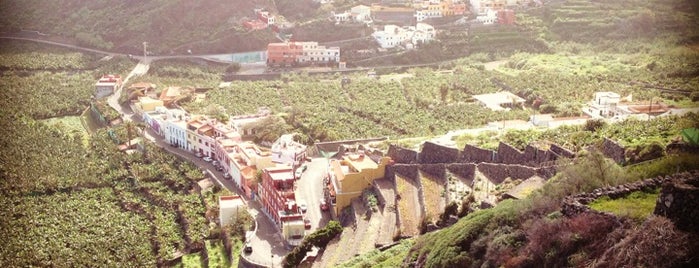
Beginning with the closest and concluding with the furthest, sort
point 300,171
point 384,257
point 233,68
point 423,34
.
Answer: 1. point 384,257
2. point 300,171
3. point 233,68
4. point 423,34

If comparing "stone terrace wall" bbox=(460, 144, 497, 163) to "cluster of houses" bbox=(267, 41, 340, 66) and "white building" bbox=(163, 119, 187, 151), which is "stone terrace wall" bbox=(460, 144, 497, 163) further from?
"cluster of houses" bbox=(267, 41, 340, 66)

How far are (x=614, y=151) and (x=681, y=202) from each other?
258 inches

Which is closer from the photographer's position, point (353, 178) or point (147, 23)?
point (353, 178)

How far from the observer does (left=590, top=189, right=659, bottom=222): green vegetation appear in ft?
33.1

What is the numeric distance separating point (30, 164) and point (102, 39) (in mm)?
16967

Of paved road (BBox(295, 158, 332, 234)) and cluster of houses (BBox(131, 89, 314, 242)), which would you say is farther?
paved road (BBox(295, 158, 332, 234))

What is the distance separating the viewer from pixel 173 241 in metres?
20.0

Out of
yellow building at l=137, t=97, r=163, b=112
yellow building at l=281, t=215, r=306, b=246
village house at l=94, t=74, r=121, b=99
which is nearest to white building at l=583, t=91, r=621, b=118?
yellow building at l=281, t=215, r=306, b=246

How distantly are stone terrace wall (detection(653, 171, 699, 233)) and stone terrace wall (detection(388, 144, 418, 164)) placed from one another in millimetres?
10590

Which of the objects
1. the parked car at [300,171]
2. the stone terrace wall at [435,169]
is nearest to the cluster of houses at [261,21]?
the parked car at [300,171]

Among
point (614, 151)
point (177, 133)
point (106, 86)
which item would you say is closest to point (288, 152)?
point (177, 133)

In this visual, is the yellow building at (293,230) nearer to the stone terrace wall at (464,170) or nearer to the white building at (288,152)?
the stone terrace wall at (464,170)

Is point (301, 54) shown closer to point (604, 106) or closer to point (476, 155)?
point (604, 106)

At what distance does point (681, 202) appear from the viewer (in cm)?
943
